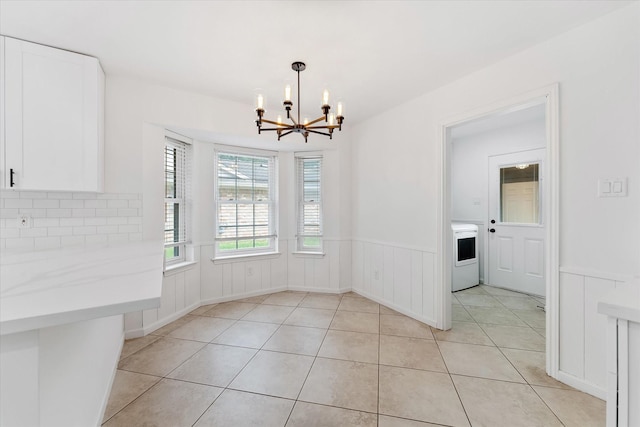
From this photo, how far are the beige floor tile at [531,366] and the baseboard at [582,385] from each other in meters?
0.04

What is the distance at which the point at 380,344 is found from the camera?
248 centimetres

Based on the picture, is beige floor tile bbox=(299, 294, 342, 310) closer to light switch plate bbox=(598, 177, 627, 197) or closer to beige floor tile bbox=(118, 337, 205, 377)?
beige floor tile bbox=(118, 337, 205, 377)

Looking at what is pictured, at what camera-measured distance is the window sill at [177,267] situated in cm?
293

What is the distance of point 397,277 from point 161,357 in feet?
8.43

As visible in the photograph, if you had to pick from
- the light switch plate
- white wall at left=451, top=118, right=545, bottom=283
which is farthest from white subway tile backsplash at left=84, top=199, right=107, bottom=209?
white wall at left=451, top=118, right=545, bottom=283

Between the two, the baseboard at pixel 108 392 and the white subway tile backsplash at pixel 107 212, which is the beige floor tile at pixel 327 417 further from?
the white subway tile backsplash at pixel 107 212

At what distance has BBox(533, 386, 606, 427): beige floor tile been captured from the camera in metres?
1.56

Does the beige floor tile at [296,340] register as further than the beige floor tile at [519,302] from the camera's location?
No

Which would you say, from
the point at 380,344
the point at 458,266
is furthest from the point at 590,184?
the point at 458,266

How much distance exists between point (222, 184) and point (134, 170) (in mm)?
1181

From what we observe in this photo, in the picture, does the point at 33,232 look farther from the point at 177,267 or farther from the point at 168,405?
the point at 168,405

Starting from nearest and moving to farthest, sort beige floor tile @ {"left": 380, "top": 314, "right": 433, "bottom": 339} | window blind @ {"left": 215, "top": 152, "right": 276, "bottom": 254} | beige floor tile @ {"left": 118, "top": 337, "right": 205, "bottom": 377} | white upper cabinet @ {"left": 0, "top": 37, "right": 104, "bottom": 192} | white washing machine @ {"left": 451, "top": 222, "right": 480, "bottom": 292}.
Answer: white upper cabinet @ {"left": 0, "top": 37, "right": 104, "bottom": 192} → beige floor tile @ {"left": 118, "top": 337, "right": 205, "bottom": 377} → beige floor tile @ {"left": 380, "top": 314, "right": 433, "bottom": 339} → window blind @ {"left": 215, "top": 152, "right": 276, "bottom": 254} → white washing machine @ {"left": 451, "top": 222, "right": 480, "bottom": 292}

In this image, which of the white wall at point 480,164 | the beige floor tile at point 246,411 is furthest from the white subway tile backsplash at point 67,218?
the white wall at point 480,164

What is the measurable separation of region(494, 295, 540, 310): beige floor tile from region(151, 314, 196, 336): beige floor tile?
396 cm
